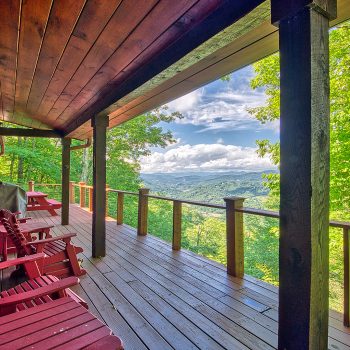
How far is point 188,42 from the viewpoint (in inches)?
71.8

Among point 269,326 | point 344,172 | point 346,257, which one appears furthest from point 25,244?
point 344,172

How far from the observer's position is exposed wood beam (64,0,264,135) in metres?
1.42

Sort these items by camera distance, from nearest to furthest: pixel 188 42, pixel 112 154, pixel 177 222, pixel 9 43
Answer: pixel 188 42 → pixel 9 43 → pixel 177 222 → pixel 112 154

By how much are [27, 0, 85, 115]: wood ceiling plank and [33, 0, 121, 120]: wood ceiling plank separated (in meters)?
0.04

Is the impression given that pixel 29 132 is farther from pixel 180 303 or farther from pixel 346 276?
pixel 346 276

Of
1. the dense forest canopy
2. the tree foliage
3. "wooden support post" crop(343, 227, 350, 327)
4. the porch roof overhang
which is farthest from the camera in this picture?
the dense forest canopy

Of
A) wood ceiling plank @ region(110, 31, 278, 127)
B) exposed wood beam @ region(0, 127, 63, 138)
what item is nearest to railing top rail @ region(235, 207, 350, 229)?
wood ceiling plank @ region(110, 31, 278, 127)

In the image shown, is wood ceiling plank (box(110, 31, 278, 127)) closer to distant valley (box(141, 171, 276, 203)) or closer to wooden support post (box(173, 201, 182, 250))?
wooden support post (box(173, 201, 182, 250))

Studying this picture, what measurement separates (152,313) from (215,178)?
18223 mm

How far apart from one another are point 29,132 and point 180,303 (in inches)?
209

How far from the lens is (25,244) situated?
9.43 ft

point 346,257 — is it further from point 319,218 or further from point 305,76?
point 305,76

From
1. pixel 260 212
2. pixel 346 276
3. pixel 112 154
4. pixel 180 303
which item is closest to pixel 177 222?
pixel 260 212

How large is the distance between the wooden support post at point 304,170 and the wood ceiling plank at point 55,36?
121 centimetres
